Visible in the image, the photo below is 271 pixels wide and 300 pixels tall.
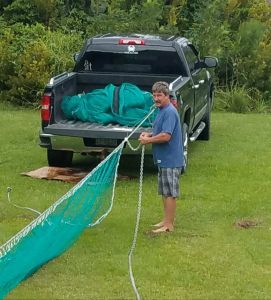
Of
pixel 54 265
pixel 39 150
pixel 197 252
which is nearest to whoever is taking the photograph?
pixel 54 265

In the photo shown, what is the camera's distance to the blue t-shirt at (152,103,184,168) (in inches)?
296

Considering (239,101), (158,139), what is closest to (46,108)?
(158,139)

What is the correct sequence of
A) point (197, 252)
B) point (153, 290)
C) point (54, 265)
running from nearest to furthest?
point (153, 290)
point (54, 265)
point (197, 252)

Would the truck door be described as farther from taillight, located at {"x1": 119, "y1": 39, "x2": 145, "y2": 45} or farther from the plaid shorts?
the plaid shorts

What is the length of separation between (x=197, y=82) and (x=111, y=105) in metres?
1.88

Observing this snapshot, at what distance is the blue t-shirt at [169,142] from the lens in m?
7.52

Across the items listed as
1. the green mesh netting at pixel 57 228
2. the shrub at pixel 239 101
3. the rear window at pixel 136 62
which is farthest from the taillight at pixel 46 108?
the shrub at pixel 239 101

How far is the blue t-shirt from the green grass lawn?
69 centimetres

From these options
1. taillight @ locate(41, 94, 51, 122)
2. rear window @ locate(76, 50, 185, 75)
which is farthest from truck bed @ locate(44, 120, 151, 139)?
rear window @ locate(76, 50, 185, 75)

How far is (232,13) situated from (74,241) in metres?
13.7

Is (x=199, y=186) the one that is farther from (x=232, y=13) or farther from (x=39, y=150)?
(x=232, y=13)

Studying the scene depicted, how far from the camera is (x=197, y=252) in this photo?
23.0 ft

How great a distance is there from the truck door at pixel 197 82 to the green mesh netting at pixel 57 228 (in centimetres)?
387

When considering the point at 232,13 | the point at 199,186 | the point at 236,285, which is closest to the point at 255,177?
the point at 199,186
